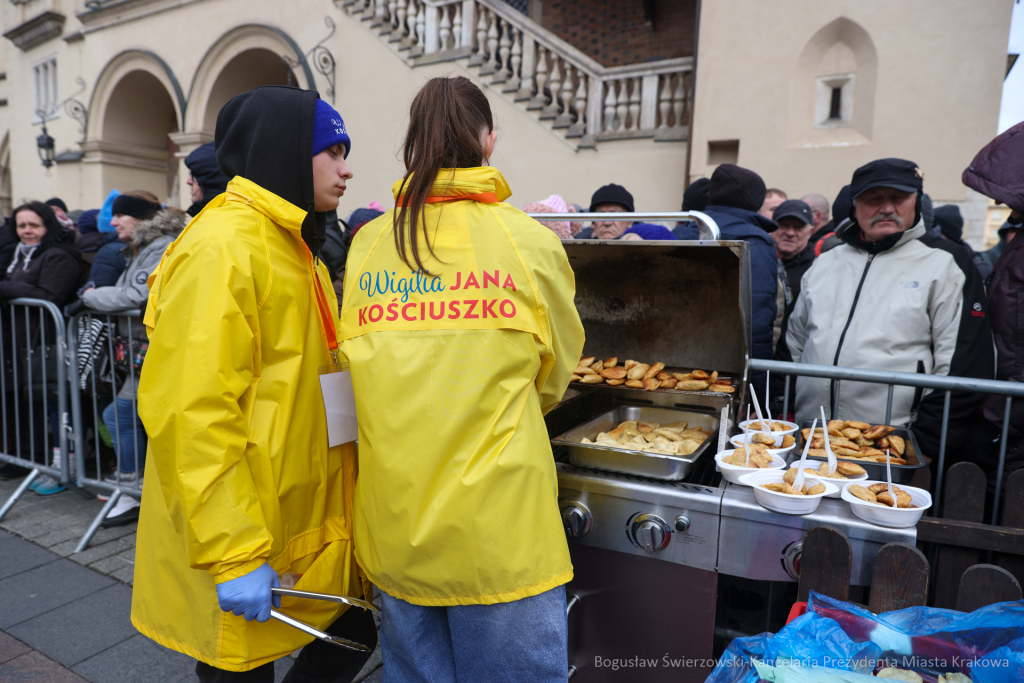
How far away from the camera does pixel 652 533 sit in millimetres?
1862

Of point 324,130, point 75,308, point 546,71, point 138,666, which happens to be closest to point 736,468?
point 324,130

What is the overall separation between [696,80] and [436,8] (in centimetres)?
444

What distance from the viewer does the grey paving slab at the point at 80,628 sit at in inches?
109

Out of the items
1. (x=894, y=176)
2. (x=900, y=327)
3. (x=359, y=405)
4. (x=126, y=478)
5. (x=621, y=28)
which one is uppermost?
(x=621, y=28)

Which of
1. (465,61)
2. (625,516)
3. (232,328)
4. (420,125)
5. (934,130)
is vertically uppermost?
(465,61)

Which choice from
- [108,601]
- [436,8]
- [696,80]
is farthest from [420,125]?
[436,8]

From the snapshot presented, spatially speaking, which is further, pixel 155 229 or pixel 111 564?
pixel 155 229

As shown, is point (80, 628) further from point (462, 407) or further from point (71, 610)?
point (462, 407)

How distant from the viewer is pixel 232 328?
1.43m

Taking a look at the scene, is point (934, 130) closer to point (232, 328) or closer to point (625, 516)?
point (625, 516)

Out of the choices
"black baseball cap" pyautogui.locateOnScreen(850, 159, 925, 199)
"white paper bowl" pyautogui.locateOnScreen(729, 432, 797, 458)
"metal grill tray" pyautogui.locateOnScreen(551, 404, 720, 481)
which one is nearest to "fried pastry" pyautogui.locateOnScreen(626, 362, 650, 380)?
"metal grill tray" pyautogui.locateOnScreen(551, 404, 720, 481)

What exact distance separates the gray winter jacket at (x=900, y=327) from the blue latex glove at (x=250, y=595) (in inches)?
94.2

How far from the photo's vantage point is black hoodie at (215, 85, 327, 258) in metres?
1.59

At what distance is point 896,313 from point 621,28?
426 inches
